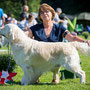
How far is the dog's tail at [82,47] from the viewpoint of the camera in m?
4.26

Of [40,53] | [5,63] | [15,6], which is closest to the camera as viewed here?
[40,53]

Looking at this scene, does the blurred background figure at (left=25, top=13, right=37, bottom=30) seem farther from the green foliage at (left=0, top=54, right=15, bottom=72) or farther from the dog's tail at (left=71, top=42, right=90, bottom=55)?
the dog's tail at (left=71, top=42, right=90, bottom=55)

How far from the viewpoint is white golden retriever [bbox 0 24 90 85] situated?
4.11 m

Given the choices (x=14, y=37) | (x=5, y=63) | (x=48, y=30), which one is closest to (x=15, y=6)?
(x=5, y=63)

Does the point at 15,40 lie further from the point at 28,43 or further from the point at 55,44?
the point at 55,44

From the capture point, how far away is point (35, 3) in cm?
3150

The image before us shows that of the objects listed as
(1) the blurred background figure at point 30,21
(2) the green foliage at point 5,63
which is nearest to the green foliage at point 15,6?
(1) the blurred background figure at point 30,21

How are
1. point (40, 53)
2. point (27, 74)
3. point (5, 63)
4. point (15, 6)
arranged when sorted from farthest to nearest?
1. point (15, 6)
2. point (5, 63)
3. point (27, 74)
4. point (40, 53)

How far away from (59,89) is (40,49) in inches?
31.0

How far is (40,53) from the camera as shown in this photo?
4129 mm

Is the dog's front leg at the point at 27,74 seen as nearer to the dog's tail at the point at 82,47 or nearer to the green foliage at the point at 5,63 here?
the dog's tail at the point at 82,47

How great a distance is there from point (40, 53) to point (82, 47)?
795 mm

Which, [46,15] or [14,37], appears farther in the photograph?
[46,15]

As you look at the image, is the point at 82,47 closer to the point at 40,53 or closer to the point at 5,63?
the point at 40,53
